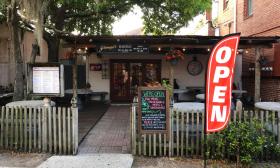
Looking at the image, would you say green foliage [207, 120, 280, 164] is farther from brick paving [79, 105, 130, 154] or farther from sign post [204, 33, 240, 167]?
brick paving [79, 105, 130, 154]

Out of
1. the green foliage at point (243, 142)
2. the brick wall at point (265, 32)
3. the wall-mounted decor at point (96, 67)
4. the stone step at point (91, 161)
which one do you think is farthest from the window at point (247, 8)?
the stone step at point (91, 161)

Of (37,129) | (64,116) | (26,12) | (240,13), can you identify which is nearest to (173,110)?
(64,116)

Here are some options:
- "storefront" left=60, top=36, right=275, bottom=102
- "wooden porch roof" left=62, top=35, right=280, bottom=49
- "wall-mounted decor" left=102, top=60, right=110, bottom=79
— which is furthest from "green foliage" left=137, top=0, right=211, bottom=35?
"wall-mounted decor" left=102, top=60, right=110, bottom=79

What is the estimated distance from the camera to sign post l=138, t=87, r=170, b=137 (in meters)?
7.30

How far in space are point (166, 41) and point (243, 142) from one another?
19.2ft

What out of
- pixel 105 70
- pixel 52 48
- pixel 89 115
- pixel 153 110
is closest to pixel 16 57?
pixel 89 115

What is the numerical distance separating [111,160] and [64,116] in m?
1.41

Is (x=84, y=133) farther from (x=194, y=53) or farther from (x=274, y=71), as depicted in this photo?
(x=194, y=53)

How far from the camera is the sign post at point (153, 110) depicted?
24.0ft

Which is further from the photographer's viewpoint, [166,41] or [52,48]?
[52,48]

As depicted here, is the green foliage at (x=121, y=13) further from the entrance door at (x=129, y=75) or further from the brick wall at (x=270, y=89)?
the brick wall at (x=270, y=89)

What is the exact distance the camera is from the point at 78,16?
52.3 feet

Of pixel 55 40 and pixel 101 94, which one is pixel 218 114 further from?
pixel 101 94

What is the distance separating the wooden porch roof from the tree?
909mm
